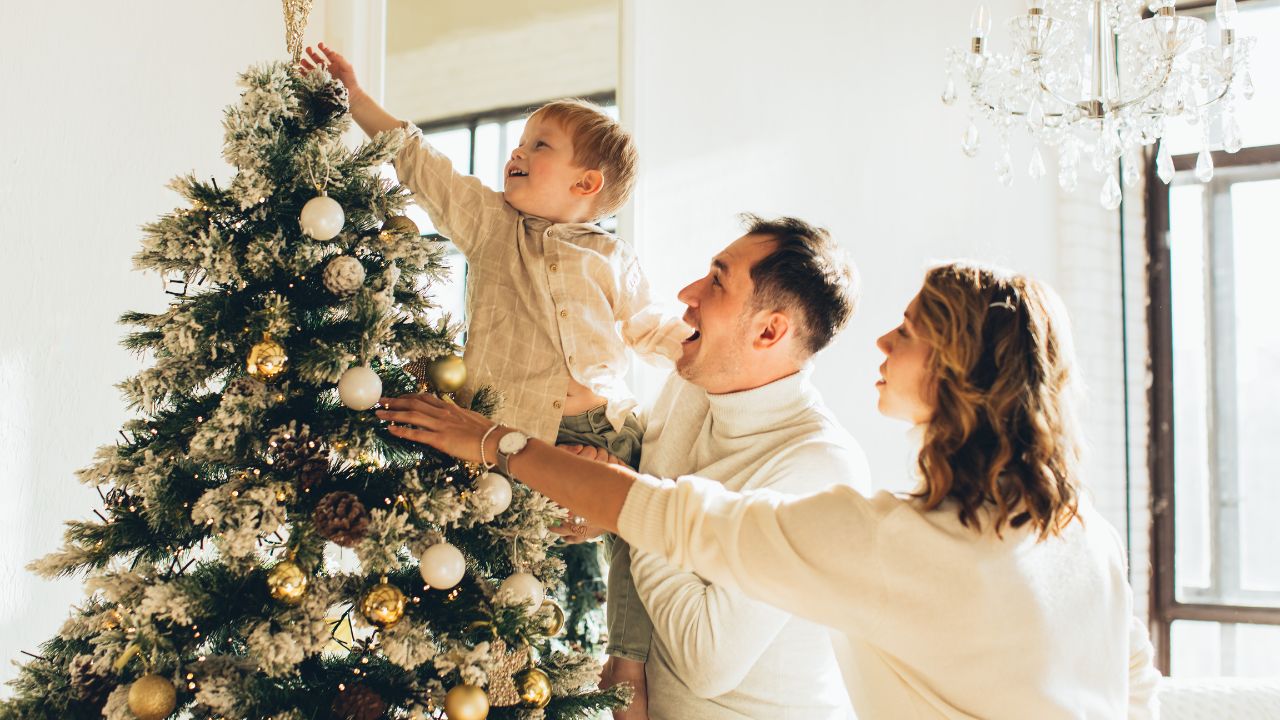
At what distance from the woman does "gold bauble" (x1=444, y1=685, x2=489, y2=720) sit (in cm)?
28

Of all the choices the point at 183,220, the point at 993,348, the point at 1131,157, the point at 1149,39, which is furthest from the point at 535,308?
the point at 1149,39

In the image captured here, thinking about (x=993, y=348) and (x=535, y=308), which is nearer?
(x=993, y=348)

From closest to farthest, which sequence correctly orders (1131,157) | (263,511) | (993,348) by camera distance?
1. (263,511)
2. (993,348)
3. (1131,157)

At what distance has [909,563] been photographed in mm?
1254

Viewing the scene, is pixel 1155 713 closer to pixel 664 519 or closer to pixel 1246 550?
pixel 664 519

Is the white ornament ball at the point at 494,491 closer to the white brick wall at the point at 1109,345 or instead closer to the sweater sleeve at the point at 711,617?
the sweater sleeve at the point at 711,617

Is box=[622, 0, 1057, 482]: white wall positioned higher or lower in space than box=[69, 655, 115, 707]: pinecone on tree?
higher

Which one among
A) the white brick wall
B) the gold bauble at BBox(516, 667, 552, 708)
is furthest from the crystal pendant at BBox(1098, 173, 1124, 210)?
the gold bauble at BBox(516, 667, 552, 708)

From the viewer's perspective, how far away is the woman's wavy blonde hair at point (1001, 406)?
1.26 meters

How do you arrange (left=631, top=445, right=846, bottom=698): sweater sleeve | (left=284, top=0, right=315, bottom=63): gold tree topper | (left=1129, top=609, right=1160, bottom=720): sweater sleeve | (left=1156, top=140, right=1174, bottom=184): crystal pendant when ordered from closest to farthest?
(left=284, top=0, right=315, bottom=63): gold tree topper → (left=1129, top=609, right=1160, bottom=720): sweater sleeve → (left=631, top=445, right=846, bottom=698): sweater sleeve → (left=1156, top=140, right=1174, bottom=184): crystal pendant

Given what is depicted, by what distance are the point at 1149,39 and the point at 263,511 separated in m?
2.46

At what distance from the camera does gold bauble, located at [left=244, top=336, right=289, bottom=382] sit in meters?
1.21

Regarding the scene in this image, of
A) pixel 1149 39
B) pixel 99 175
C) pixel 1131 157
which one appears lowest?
pixel 99 175

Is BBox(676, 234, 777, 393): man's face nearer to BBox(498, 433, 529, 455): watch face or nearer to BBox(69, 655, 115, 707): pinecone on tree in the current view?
BBox(498, 433, 529, 455): watch face
